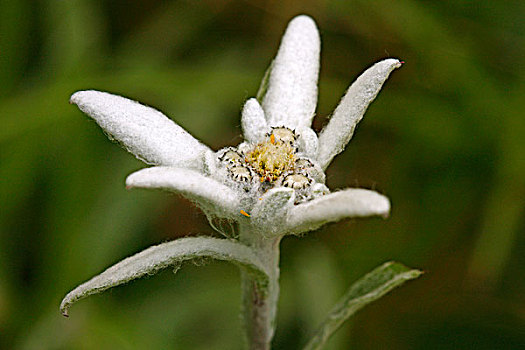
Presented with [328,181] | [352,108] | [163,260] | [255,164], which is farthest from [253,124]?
[328,181]

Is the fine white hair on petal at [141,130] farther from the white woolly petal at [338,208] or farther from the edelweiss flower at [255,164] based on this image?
the white woolly petal at [338,208]

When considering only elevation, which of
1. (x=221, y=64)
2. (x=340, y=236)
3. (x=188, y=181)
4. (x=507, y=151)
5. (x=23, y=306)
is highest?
(x=221, y=64)

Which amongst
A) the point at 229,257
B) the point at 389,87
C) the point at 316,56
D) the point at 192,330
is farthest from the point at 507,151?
the point at 229,257

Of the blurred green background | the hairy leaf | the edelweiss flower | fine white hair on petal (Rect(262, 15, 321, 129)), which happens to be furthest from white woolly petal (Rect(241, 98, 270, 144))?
the blurred green background

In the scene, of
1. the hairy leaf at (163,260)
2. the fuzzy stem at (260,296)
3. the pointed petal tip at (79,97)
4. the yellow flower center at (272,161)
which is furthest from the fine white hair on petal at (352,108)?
the pointed petal tip at (79,97)

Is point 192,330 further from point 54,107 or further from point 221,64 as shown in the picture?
point 221,64

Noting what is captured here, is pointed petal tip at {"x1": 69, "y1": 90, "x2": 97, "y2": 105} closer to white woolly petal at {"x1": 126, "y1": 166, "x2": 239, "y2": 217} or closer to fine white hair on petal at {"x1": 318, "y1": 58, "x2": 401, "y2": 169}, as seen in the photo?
white woolly petal at {"x1": 126, "y1": 166, "x2": 239, "y2": 217}
